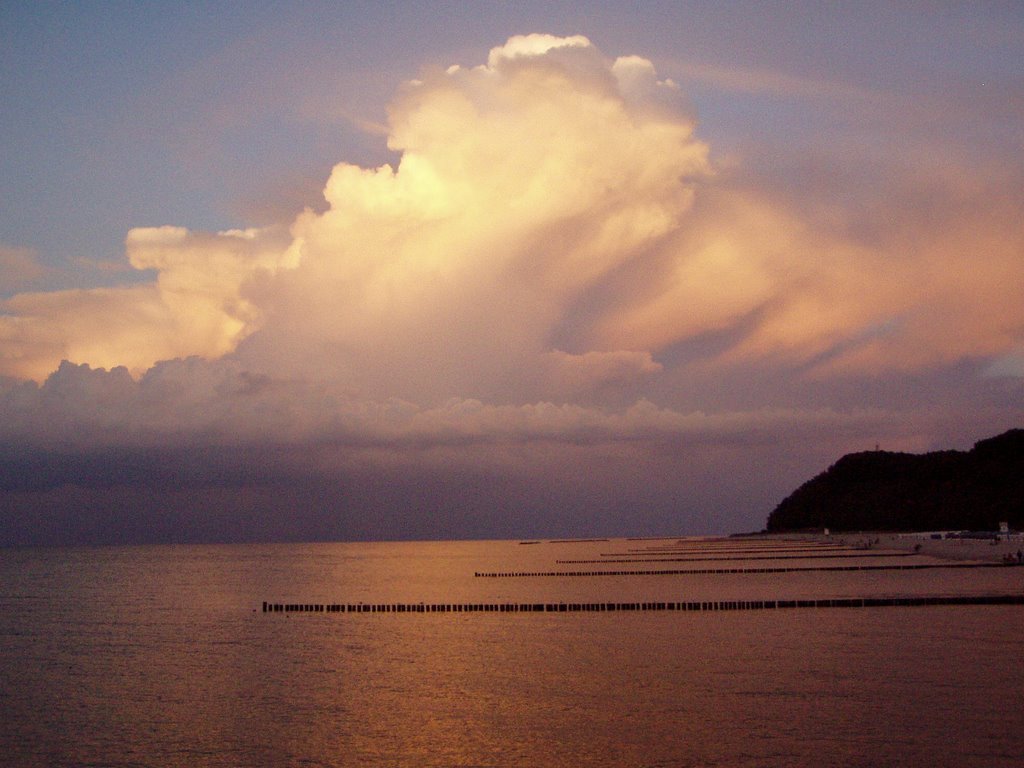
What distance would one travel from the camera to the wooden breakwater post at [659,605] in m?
55.3

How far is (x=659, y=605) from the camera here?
59.7 m

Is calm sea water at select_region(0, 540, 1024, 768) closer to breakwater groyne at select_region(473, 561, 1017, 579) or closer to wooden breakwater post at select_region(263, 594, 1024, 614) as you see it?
wooden breakwater post at select_region(263, 594, 1024, 614)

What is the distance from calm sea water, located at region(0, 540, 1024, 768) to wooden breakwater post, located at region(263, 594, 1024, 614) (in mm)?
2361

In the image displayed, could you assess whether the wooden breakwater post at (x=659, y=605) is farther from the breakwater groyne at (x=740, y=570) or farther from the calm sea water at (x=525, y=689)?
the breakwater groyne at (x=740, y=570)

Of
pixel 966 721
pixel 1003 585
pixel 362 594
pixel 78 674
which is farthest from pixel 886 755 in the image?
pixel 362 594

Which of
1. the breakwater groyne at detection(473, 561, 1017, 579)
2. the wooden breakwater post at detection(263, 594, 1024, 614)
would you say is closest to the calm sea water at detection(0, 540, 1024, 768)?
the wooden breakwater post at detection(263, 594, 1024, 614)

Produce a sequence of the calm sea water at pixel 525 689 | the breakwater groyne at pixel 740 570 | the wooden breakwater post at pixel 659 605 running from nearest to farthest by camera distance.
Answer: the calm sea water at pixel 525 689, the wooden breakwater post at pixel 659 605, the breakwater groyne at pixel 740 570

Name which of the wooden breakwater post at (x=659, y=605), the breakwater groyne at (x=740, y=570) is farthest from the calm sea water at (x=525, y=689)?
the breakwater groyne at (x=740, y=570)

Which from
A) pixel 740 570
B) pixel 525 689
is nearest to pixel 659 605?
pixel 525 689

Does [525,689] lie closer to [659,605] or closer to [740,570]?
[659,605]

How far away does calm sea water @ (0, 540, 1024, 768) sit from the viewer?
Result: 25844 mm

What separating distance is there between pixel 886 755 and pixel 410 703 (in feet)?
48.6

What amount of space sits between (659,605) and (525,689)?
87.4 ft

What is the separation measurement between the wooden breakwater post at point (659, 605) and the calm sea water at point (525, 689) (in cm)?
236
